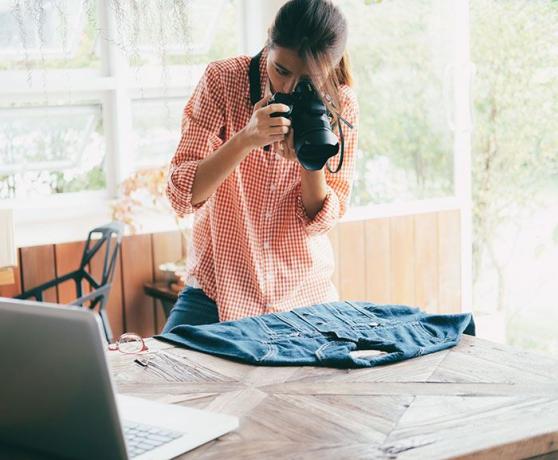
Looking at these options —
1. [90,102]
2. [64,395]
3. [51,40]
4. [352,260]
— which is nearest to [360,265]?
[352,260]

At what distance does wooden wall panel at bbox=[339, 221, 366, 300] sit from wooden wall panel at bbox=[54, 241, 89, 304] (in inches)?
39.6

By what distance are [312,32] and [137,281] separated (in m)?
1.57

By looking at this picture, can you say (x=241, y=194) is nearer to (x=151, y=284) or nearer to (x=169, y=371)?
(x=169, y=371)

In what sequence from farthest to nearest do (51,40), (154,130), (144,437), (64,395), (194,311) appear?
1. (154,130)
2. (51,40)
3. (194,311)
4. (144,437)
5. (64,395)

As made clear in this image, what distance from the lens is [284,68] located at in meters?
1.79

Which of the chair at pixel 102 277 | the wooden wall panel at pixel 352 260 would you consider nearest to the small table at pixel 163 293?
the chair at pixel 102 277

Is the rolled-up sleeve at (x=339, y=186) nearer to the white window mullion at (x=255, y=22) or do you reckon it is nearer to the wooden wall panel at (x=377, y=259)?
the white window mullion at (x=255, y=22)

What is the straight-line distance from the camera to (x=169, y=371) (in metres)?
1.42

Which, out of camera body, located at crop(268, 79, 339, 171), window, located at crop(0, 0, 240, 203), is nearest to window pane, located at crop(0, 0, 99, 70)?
window, located at crop(0, 0, 240, 203)

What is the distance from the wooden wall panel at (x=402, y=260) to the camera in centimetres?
354

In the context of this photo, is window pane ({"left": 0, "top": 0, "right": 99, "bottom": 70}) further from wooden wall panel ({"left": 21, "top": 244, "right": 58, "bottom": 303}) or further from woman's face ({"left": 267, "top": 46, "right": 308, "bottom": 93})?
woman's face ({"left": 267, "top": 46, "right": 308, "bottom": 93})

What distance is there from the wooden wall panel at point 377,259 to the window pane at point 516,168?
45cm

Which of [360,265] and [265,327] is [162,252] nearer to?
[360,265]

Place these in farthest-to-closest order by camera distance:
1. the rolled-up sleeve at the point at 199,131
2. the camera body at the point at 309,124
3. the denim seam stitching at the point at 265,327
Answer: the rolled-up sleeve at the point at 199,131 → the camera body at the point at 309,124 → the denim seam stitching at the point at 265,327
